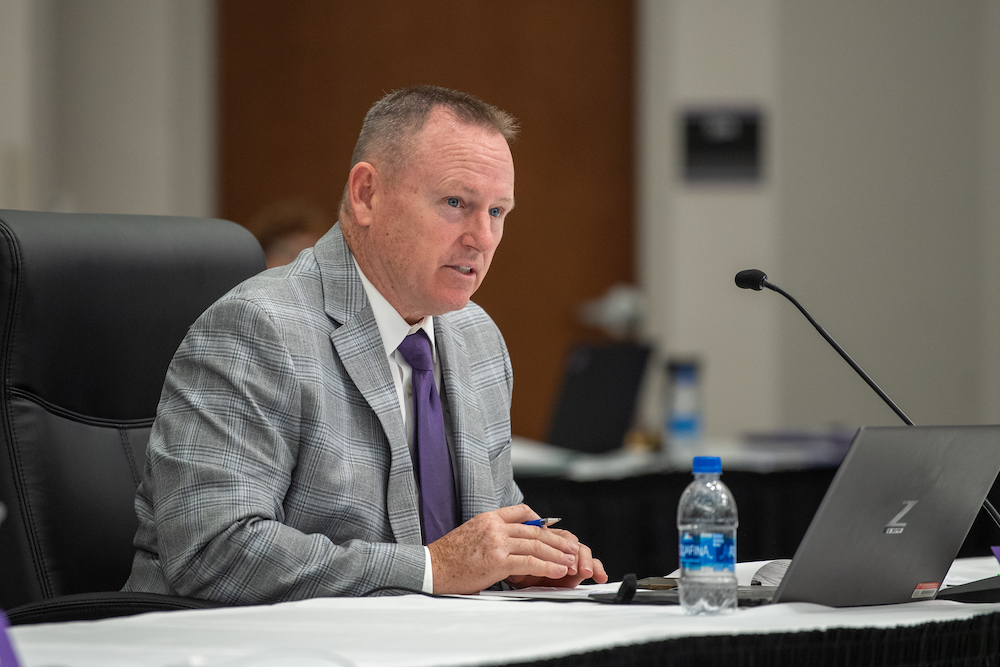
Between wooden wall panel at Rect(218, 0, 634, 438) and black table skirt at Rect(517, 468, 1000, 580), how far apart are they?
2.05 meters

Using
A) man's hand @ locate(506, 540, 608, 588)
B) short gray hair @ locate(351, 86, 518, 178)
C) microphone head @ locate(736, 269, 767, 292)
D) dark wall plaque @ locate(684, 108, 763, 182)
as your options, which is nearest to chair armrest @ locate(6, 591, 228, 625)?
man's hand @ locate(506, 540, 608, 588)

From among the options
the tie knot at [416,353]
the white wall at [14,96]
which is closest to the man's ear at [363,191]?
the tie knot at [416,353]

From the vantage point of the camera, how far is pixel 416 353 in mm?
1603

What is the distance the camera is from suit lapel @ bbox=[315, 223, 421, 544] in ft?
4.87

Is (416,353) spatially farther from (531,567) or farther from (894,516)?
(894,516)

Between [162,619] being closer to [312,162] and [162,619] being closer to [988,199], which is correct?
[312,162]

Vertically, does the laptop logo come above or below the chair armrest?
above

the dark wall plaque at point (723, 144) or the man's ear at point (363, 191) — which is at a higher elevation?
the man's ear at point (363, 191)

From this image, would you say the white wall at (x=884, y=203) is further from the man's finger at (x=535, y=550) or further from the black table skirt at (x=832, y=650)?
the black table skirt at (x=832, y=650)

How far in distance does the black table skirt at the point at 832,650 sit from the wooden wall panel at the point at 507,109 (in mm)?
3729

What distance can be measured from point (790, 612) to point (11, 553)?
1.00 meters

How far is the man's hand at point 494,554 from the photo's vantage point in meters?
1.33

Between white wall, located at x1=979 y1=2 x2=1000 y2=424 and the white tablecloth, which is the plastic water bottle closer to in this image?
the white tablecloth

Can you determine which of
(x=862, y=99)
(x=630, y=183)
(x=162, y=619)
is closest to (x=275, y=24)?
(x=630, y=183)
